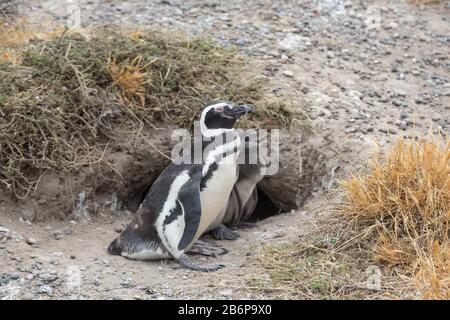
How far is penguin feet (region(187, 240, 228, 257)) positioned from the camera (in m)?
4.93

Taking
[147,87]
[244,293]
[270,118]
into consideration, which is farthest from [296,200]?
[244,293]

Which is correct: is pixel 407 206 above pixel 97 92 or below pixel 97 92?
below

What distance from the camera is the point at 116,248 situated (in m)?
4.84

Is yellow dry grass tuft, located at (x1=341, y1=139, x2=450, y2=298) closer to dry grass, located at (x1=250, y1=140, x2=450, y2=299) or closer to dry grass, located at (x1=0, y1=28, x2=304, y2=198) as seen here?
dry grass, located at (x1=250, y1=140, x2=450, y2=299)

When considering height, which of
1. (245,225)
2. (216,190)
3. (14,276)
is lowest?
(245,225)

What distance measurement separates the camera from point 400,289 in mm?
3961

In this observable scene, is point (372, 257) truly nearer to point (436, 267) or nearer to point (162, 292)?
point (436, 267)

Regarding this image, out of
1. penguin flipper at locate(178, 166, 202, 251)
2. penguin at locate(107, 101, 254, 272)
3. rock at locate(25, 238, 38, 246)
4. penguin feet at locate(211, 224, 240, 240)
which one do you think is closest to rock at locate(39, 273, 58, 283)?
rock at locate(25, 238, 38, 246)

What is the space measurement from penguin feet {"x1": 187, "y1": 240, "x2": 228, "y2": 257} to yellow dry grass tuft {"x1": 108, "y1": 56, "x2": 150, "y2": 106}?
1120 millimetres

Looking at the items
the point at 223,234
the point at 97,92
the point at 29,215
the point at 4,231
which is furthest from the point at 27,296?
the point at 97,92

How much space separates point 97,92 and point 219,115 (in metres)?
1.09

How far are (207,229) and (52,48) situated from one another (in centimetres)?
165

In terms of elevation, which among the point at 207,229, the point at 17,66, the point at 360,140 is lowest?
the point at 207,229

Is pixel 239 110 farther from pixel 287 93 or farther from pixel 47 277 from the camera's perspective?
pixel 47 277
